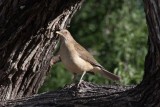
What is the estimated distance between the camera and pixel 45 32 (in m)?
6.28

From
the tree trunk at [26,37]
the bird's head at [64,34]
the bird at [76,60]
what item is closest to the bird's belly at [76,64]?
the bird at [76,60]

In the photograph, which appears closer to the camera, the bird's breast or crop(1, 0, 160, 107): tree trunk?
crop(1, 0, 160, 107): tree trunk

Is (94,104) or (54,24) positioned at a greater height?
(54,24)

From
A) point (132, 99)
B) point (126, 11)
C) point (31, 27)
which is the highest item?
point (126, 11)

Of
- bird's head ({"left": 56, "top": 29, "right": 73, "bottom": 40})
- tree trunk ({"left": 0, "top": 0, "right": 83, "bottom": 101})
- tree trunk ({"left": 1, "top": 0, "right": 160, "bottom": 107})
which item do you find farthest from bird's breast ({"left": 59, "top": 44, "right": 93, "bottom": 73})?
tree trunk ({"left": 1, "top": 0, "right": 160, "bottom": 107})

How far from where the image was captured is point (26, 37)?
6.26 metres

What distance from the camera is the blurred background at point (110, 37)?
1030 cm

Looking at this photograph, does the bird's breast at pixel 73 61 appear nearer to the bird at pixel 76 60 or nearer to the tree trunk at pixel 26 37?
the bird at pixel 76 60

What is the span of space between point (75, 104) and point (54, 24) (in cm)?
99

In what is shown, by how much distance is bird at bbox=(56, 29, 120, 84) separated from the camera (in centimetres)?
748

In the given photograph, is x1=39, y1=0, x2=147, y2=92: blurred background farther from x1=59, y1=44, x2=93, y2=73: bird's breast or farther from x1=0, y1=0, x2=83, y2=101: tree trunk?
x1=0, y1=0, x2=83, y2=101: tree trunk

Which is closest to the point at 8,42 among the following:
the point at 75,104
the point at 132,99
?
the point at 75,104

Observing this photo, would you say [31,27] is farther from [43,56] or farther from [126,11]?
[126,11]

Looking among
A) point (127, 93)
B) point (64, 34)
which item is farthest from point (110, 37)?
point (127, 93)
